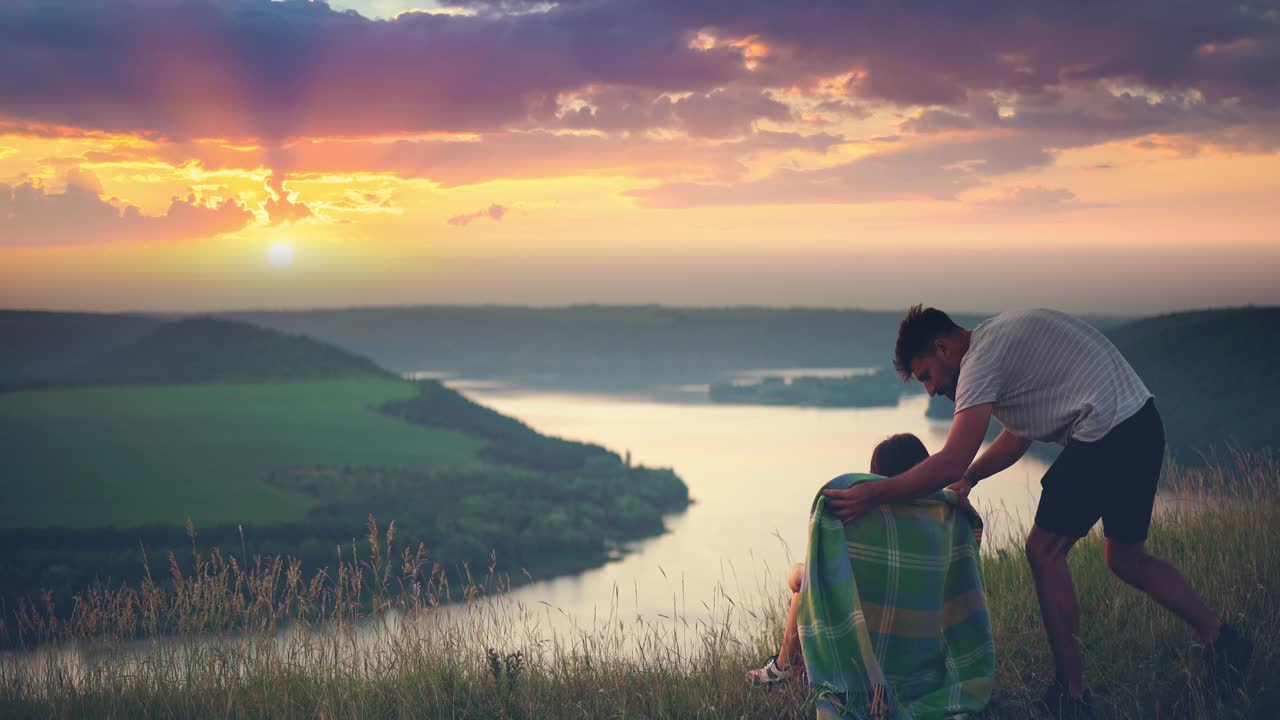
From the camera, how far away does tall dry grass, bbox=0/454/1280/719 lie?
13.7 ft

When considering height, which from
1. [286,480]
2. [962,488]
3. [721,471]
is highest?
[962,488]

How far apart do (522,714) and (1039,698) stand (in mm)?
2191

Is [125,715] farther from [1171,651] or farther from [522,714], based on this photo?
[1171,651]

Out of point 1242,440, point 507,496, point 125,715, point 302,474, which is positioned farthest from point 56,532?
point 1242,440

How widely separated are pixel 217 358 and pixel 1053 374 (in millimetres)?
150324

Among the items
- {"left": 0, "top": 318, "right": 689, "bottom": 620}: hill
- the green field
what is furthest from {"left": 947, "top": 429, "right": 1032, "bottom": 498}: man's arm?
the green field

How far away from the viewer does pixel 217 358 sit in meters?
140

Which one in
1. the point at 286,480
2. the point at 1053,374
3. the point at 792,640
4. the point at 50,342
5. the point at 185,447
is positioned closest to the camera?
the point at 1053,374

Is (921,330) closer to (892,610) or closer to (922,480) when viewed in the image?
(922,480)

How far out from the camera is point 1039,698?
13.4ft

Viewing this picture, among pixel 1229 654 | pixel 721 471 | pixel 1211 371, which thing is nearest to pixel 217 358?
pixel 721 471

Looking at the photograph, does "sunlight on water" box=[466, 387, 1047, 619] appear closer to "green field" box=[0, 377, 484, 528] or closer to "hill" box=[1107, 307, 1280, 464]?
"hill" box=[1107, 307, 1280, 464]

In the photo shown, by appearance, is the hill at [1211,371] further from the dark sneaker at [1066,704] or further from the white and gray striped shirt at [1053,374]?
the white and gray striped shirt at [1053,374]

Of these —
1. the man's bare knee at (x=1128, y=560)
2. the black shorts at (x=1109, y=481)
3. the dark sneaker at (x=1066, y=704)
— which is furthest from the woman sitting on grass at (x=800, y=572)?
the dark sneaker at (x=1066, y=704)
